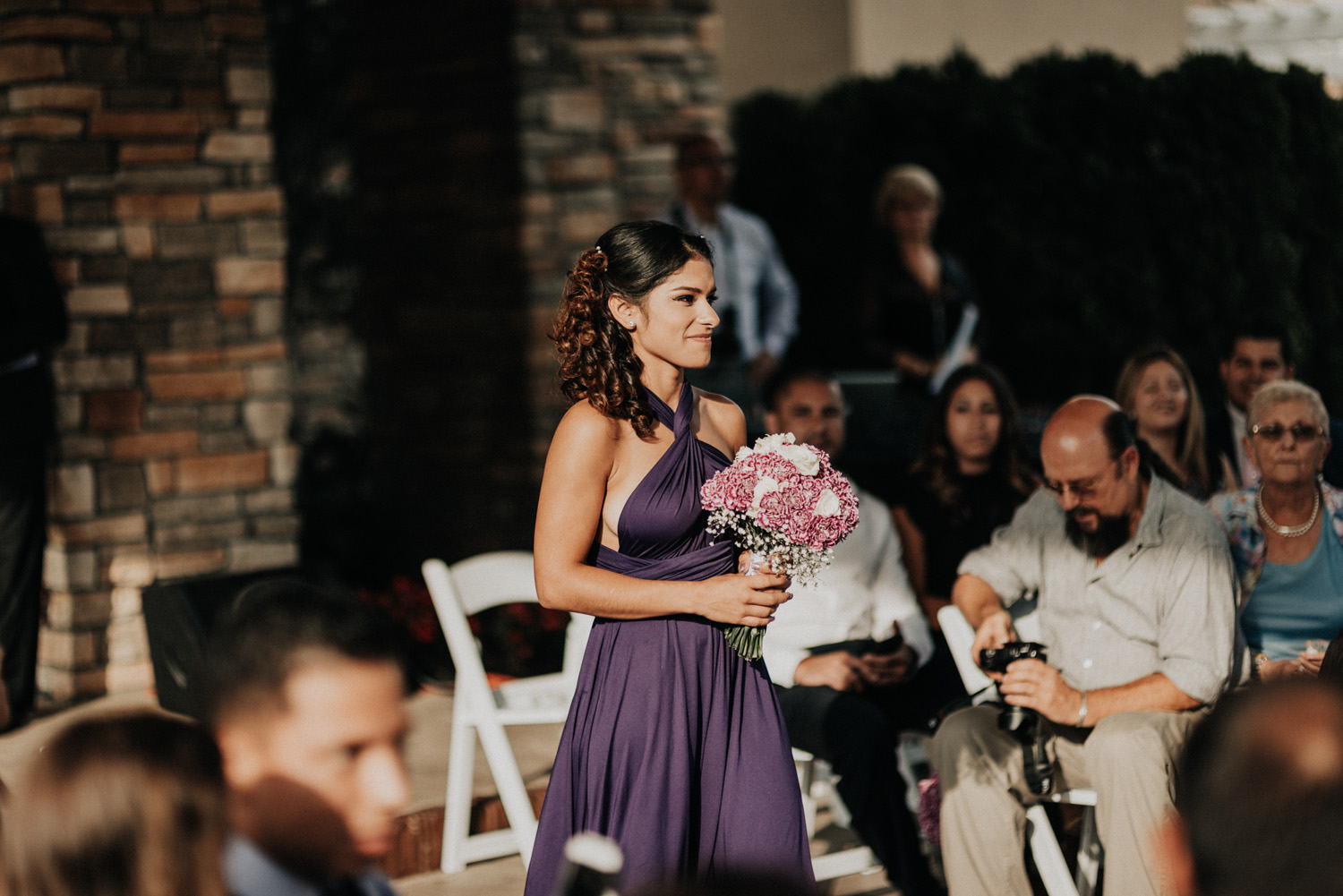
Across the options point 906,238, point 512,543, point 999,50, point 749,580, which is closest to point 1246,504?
point 749,580

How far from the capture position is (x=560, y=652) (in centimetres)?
612

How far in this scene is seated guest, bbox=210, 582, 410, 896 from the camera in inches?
60.0

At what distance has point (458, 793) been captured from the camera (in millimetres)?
4469

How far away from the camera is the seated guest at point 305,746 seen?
1523 mm

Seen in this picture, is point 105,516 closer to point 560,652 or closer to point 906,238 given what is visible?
point 560,652

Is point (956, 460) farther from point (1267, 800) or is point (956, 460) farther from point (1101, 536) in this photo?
point (1267, 800)

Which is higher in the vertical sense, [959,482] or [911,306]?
[911,306]

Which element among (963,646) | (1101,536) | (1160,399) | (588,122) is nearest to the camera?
(1101,536)

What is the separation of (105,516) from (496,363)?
2137mm

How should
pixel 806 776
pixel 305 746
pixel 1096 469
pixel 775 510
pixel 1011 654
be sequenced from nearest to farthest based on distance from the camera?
pixel 305 746
pixel 775 510
pixel 1011 654
pixel 1096 469
pixel 806 776

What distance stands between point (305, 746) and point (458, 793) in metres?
3.05

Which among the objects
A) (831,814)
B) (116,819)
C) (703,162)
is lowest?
(831,814)

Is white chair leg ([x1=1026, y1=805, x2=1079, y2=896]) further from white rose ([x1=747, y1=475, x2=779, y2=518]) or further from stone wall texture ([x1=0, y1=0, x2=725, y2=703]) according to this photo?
stone wall texture ([x1=0, y1=0, x2=725, y2=703])

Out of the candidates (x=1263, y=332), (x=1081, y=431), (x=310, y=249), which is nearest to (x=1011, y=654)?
(x=1081, y=431)
